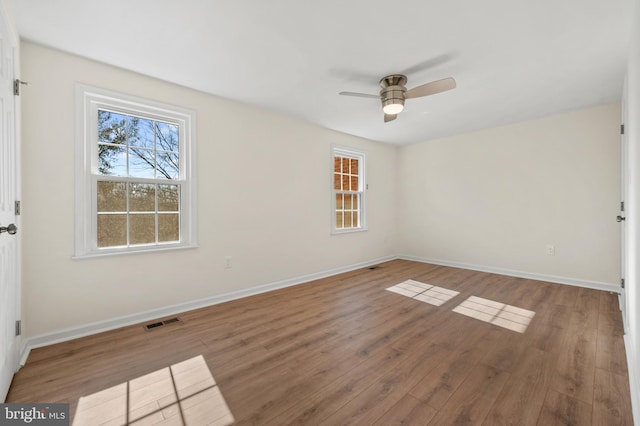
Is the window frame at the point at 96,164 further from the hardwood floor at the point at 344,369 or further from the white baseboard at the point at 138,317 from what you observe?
the hardwood floor at the point at 344,369

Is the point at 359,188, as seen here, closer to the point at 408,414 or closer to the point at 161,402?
the point at 408,414

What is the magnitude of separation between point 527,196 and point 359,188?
8.78ft

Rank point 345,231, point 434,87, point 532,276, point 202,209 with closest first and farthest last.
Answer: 1. point 434,87
2. point 202,209
3. point 532,276
4. point 345,231

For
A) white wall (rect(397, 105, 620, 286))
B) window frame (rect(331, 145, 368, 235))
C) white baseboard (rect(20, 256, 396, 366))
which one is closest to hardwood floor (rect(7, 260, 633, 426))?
white baseboard (rect(20, 256, 396, 366))

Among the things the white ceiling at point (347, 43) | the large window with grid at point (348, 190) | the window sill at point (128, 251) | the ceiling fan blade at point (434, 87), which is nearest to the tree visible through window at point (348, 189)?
the large window with grid at point (348, 190)

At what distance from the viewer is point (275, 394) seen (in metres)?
1.68

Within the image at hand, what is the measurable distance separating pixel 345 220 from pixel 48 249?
12.6 feet

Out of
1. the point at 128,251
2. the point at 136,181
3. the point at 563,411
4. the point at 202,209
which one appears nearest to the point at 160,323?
the point at 128,251

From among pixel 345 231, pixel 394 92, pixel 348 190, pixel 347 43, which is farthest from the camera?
pixel 348 190

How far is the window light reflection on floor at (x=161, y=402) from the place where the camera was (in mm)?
1488

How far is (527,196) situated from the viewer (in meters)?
4.27

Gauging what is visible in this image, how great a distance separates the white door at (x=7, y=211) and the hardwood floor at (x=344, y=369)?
222 mm

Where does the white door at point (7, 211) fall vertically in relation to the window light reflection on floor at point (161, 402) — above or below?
above

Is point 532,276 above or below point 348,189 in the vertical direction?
below
